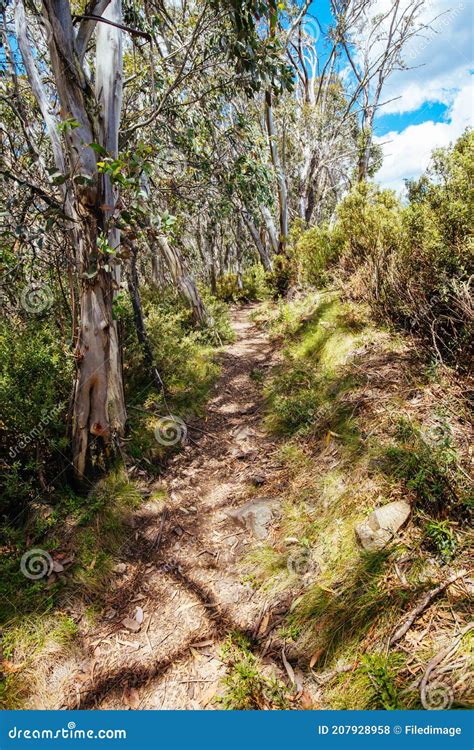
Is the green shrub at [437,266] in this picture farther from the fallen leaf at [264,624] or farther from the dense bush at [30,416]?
the dense bush at [30,416]

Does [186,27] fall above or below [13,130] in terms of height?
above

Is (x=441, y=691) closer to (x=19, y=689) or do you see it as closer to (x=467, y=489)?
(x=467, y=489)

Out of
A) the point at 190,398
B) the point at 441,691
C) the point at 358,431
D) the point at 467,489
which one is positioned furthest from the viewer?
the point at 190,398

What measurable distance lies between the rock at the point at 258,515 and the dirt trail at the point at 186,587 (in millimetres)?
16

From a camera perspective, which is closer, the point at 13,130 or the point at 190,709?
the point at 190,709

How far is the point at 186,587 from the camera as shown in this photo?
2834 mm

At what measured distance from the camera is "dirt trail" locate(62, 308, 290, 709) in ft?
7.38

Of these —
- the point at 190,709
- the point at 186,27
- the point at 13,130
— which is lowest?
the point at 190,709

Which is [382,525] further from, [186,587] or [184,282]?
[184,282]

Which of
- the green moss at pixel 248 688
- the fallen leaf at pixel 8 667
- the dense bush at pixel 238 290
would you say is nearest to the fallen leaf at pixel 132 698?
the green moss at pixel 248 688

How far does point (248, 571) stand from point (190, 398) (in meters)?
2.86

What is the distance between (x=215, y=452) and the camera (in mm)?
4375

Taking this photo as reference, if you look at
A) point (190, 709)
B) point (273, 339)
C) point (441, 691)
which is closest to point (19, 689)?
point (190, 709)

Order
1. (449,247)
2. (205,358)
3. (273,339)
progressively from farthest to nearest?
(273,339) → (205,358) → (449,247)
